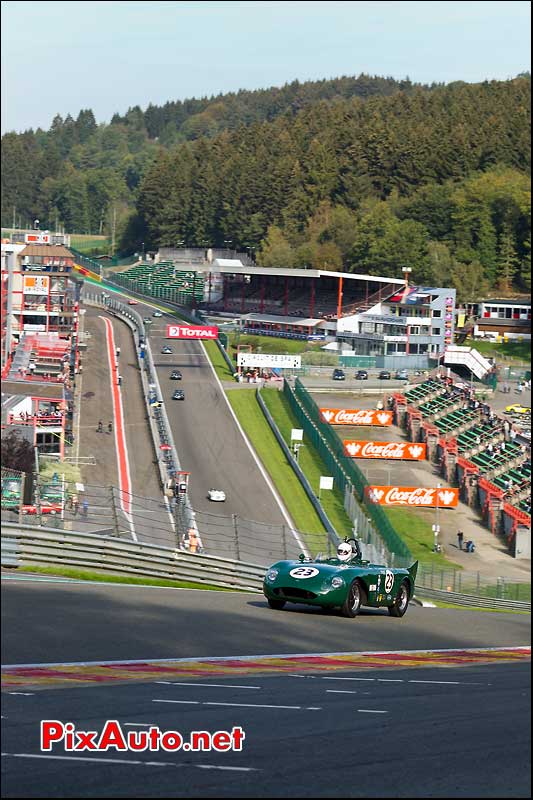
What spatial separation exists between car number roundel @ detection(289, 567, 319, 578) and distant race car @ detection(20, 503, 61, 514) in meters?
3.86

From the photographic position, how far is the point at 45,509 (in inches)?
666

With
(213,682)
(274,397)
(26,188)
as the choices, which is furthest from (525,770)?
(274,397)

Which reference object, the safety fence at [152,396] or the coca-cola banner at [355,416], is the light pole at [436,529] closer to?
the safety fence at [152,396]

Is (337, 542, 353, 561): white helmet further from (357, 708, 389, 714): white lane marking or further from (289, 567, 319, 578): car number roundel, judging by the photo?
(357, 708, 389, 714): white lane marking

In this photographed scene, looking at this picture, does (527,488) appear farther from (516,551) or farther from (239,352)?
(239,352)

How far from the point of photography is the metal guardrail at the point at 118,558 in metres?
15.8

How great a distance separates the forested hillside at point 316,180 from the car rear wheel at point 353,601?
3293 cm

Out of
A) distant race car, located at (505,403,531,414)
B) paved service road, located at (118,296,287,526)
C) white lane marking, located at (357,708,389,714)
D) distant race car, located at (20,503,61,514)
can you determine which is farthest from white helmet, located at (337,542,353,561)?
distant race car, located at (505,403,531,414)

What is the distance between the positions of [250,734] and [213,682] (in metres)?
2.22

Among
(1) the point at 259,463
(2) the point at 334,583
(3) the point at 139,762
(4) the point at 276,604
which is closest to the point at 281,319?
(1) the point at 259,463

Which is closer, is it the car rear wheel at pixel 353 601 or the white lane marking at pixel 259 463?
the car rear wheel at pixel 353 601

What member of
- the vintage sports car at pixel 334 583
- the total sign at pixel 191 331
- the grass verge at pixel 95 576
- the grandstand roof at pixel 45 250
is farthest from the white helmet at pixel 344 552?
the total sign at pixel 191 331

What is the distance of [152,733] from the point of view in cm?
707

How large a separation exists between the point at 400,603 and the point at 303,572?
233 cm
